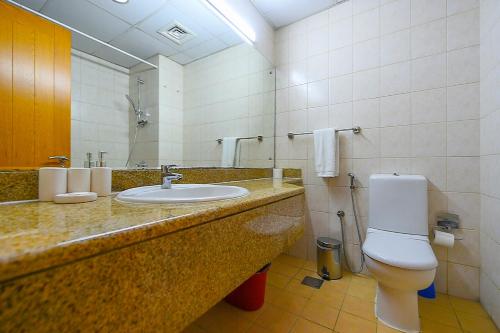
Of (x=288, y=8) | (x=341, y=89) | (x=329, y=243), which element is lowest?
(x=329, y=243)

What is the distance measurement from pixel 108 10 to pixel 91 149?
0.65 m

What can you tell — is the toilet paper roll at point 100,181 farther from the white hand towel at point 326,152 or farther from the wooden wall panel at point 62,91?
the white hand towel at point 326,152

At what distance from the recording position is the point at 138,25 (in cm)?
110

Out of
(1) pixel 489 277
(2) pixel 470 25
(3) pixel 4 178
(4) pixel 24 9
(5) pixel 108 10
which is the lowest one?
(1) pixel 489 277

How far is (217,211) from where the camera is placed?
625 millimetres

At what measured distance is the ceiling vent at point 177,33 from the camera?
124cm

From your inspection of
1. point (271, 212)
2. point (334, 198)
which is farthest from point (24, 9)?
point (334, 198)

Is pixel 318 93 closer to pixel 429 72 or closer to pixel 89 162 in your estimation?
pixel 429 72

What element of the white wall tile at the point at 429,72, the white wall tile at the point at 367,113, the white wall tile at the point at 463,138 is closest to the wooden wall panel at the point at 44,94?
the white wall tile at the point at 367,113

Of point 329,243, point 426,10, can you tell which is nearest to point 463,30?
point 426,10

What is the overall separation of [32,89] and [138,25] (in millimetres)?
602

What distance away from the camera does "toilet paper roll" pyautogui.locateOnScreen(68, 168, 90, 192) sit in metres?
0.76

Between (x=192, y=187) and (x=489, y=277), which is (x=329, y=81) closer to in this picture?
(x=192, y=187)

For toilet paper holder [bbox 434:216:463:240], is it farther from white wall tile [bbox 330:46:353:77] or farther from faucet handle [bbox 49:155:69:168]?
faucet handle [bbox 49:155:69:168]
